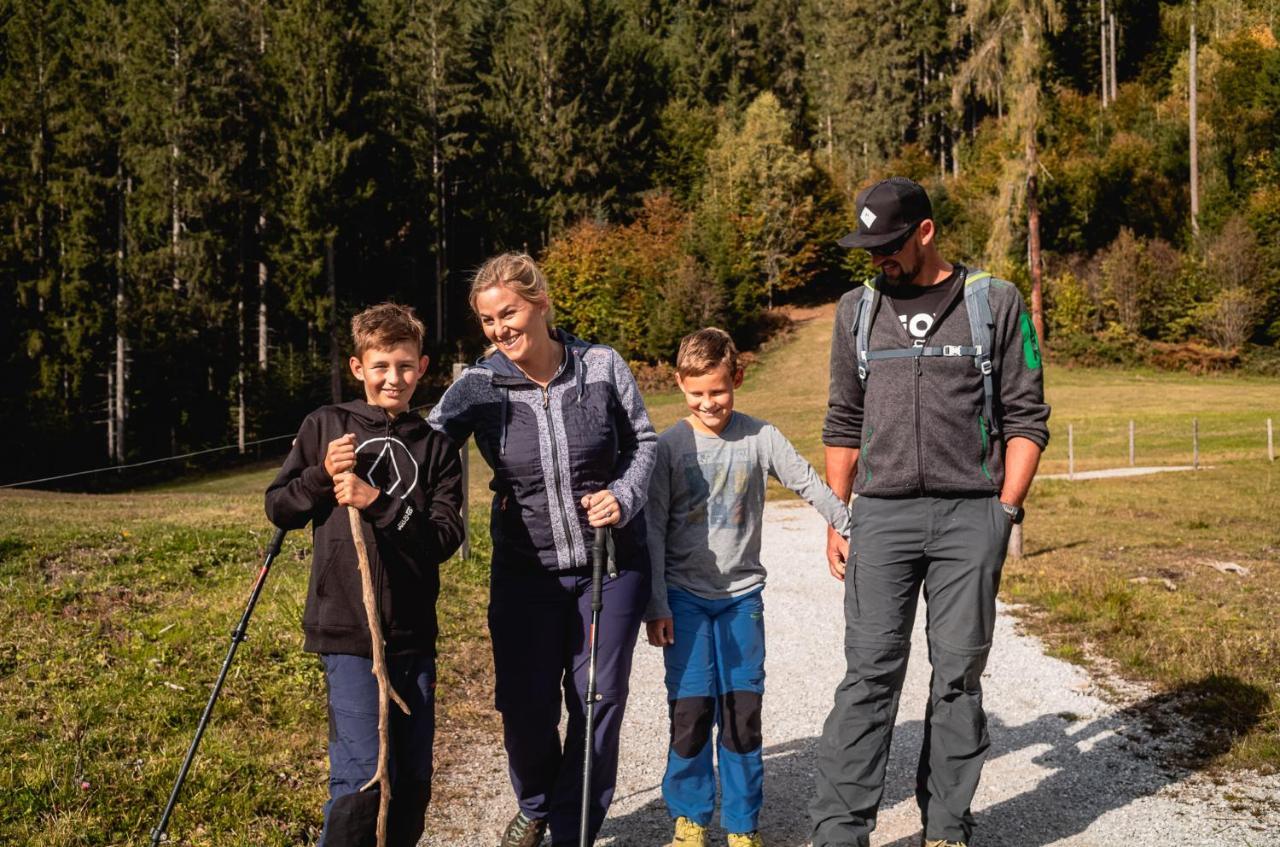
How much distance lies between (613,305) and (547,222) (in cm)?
881

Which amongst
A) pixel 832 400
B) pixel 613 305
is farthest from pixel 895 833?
pixel 613 305

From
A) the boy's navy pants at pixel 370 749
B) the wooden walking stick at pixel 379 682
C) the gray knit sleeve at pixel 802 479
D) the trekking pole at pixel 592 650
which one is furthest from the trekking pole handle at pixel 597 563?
the gray knit sleeve at pixel 802 479

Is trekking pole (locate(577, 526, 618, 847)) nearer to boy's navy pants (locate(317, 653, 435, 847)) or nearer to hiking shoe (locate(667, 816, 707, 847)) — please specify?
hiking shoe (locate(667, 816, 707, 847))

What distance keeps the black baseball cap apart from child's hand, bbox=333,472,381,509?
73.5 inches

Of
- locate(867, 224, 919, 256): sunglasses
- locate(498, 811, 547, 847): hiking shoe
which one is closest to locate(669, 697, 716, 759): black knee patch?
locate(498, 811, 547, 847): hiking shoe

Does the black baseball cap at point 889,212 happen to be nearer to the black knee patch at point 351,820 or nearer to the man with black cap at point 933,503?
the man with black cap at point 933,503

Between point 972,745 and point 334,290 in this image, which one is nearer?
point 972,745

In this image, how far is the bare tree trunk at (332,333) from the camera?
3909 cm

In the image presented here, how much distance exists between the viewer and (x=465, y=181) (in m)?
52.3

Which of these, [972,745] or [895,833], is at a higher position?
[972,745]

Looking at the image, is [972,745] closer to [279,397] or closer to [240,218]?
[279,397]

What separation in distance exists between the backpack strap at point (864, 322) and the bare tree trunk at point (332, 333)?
36.6m

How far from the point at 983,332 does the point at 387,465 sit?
2151 mm

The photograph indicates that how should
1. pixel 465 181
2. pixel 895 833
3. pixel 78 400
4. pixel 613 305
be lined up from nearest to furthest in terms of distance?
pixel 895 833 → pixel 78 400 → pixel 613 305 → pixel 465 181
